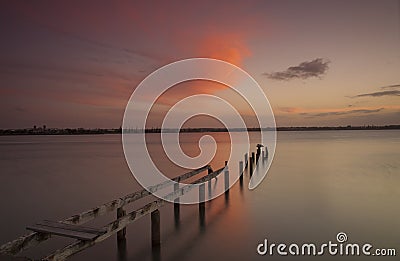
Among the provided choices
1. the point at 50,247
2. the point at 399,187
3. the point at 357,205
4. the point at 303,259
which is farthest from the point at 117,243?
the point at 399,187

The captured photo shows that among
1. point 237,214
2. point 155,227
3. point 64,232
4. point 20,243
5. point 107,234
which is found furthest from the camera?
point 237,214

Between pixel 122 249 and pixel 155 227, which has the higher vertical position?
pixel 155 227

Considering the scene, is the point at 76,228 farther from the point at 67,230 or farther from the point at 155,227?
the point at 155,227

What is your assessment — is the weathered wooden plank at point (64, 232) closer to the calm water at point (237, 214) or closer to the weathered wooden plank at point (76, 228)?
the weathered wooden plank at point (76, 228)

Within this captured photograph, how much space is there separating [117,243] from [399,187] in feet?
36.5

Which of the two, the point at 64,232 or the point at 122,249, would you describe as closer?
the point at 64,232

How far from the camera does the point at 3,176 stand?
15.9 meters

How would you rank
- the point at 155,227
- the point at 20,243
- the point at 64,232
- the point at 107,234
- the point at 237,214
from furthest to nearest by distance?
1. the point at 237,214
2. the point at 155,227
3. the point at 107,234
4. the point at 64,232
5. the point at 20,243

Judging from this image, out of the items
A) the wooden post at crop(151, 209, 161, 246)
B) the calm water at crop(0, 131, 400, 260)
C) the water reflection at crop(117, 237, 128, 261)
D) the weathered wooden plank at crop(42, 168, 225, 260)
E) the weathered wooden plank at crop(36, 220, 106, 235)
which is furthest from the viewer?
the calm water at crop(0, 131, 400, 260)

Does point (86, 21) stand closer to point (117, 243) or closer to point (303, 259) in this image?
point (117, 243)

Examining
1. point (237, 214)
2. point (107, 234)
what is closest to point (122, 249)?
point (107, 234)

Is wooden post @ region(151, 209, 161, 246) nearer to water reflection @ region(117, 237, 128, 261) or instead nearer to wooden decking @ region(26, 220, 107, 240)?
water reflection @ region(117, 237, 128, 261)

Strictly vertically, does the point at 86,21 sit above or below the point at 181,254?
above

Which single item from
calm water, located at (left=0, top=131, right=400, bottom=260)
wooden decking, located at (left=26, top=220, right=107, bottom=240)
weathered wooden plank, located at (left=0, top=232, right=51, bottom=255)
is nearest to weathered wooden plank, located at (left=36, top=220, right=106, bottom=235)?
wooden decking, located at (left=26, top=220, right=107, bottom=240)
